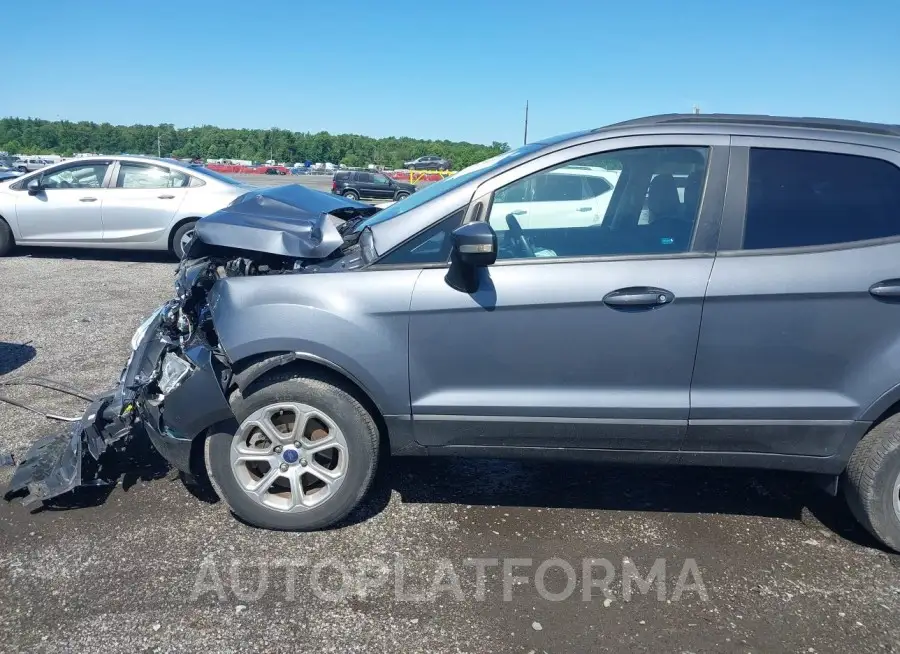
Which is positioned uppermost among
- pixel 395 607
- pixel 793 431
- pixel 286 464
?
pixel 793 431

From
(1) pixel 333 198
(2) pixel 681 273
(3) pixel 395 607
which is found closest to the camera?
(3) pixel 395 607

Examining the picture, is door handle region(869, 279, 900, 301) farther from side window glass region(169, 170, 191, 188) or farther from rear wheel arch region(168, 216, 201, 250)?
side window glass region(169, 170, 191, 188)

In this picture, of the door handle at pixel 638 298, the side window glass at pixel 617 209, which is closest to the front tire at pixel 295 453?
the side window glass at pixel 617 209

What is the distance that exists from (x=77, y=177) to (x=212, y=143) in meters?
94.8

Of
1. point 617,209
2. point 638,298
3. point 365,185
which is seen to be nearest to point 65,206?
point 617,209

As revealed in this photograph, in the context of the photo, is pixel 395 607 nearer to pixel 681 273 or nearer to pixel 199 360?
pixel 199 360

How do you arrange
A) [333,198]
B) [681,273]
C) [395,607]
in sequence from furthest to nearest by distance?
[333,198]
[681,273]
[395,607]

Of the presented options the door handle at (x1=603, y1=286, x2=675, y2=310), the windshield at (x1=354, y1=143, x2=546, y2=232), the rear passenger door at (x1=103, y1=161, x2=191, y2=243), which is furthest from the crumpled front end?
the rear passenger door at (x1=103, y1=161, x2=191, y2=243)

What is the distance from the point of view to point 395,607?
9.48 feet

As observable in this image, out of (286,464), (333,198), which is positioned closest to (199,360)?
(286,464)

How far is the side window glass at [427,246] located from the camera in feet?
10.7

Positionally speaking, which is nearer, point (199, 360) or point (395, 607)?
point (395, 607)

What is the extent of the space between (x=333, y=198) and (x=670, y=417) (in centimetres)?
274

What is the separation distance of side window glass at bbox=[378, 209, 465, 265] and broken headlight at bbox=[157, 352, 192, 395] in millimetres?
1033
